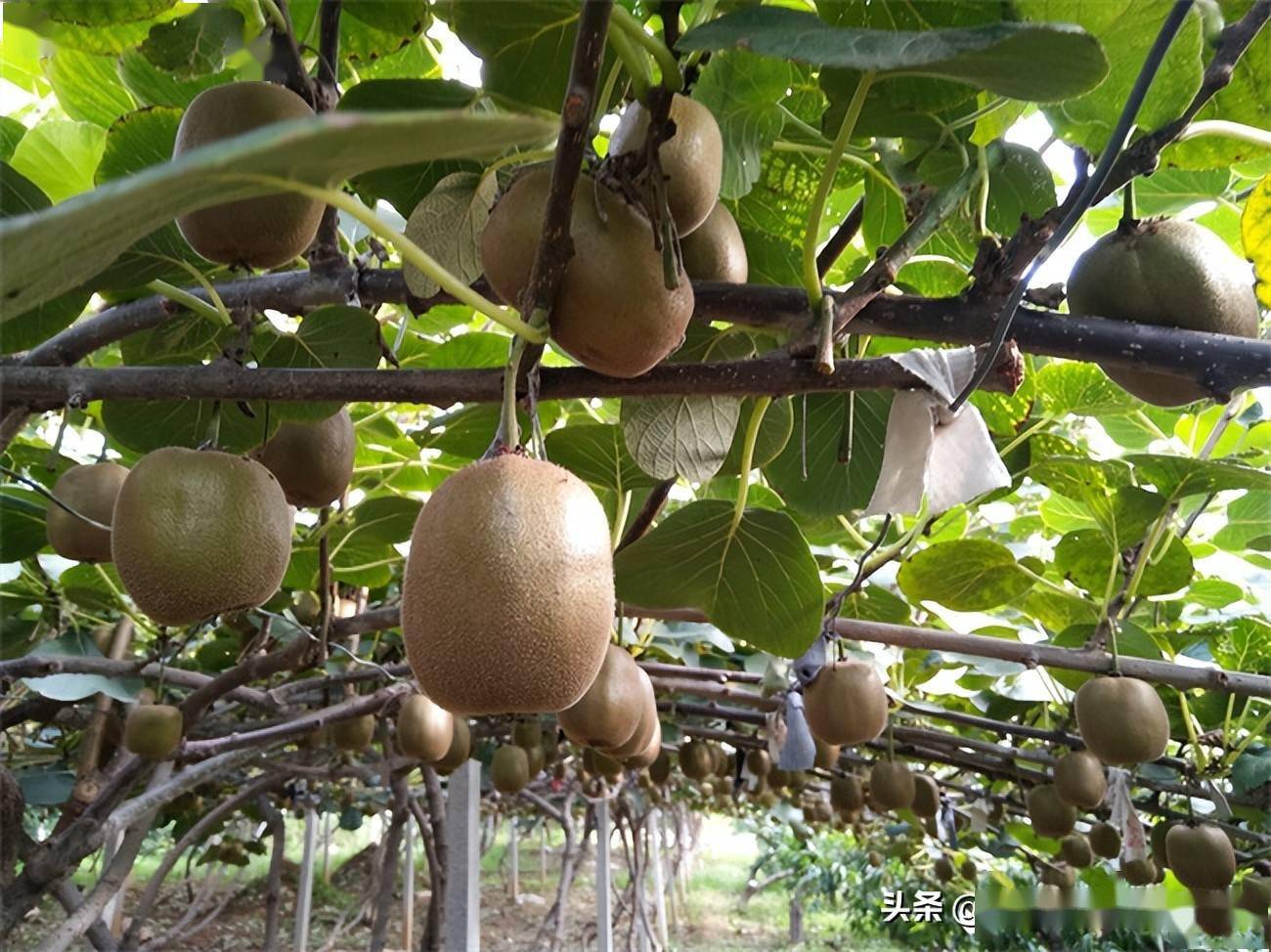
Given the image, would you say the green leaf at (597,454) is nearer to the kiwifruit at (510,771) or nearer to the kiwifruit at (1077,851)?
the kiwifruit at (510,771)

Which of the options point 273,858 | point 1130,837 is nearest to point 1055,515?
point 1130,837

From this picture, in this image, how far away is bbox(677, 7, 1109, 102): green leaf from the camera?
52cm

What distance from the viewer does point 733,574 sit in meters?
1.24

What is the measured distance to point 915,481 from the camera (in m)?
0.86

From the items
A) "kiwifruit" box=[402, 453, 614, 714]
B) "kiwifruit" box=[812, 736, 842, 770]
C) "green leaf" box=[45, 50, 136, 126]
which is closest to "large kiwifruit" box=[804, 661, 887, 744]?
"kiwifruit" box=[812, 736, 842, 770]

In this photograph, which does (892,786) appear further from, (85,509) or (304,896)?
(304,896)

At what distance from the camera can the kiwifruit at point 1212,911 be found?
2.12 meters

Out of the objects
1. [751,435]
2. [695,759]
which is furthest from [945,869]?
[751,435]

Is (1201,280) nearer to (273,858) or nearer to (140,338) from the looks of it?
(140,338)

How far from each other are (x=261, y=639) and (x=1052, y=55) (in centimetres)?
189

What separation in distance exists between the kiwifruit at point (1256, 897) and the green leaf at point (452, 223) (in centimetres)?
282

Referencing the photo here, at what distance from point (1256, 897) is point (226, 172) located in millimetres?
3235

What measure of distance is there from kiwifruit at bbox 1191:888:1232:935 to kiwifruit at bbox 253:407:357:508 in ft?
6.95

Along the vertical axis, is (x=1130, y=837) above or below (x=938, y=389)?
below
